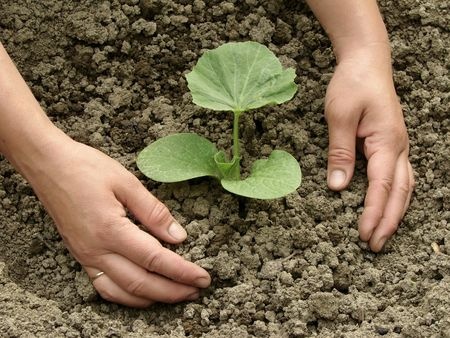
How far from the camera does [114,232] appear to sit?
1472mm

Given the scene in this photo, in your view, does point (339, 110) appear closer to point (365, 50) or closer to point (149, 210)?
point (365, 50)

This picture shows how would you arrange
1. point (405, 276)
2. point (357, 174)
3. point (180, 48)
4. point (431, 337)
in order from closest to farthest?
point (431, 337) < point (405, 276) < point (357, 174) < point (180, 48)

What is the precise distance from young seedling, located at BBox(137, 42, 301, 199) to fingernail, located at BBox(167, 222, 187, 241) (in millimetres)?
84

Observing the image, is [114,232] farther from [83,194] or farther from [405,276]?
[405,276]

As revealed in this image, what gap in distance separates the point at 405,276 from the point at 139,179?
52 centimetres

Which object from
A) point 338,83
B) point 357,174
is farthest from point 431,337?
point 338,83

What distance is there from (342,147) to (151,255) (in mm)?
424

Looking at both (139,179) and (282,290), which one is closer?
(282,290)

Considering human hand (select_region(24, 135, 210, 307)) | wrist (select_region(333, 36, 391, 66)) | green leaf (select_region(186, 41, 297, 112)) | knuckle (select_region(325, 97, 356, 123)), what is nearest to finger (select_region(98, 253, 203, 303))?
human hand (select_region(24, 135, 210, 307))

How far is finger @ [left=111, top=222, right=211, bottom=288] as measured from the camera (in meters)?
1.47

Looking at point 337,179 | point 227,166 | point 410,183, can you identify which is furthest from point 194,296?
point 410,183

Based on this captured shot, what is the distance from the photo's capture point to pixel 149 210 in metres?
1.53

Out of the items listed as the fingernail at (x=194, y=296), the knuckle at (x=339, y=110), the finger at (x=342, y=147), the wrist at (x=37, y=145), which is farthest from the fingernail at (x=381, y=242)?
the wrist at (x=37, y=145)

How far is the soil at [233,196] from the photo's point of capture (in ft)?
4.94
